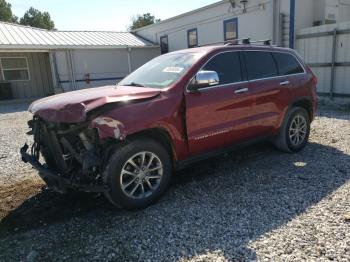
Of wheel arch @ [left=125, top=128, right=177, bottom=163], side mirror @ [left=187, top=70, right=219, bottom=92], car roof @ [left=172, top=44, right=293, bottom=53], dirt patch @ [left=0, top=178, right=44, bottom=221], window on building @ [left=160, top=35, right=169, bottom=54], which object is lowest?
dirt patch @ [left=0, top=178, right=44, bottom=221]

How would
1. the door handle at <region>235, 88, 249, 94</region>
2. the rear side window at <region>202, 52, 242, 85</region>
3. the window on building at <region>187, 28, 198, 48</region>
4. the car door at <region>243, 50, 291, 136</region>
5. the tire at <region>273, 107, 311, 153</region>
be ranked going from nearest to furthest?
1. the rear side window at <region>202, 52, 242, 85</region>
2. the door handle at <region>235, 88, 249, 94</region>
3. the car door at <region>243, 50, 291, 136</region>
4. the tire at <region>273, 107, 311, 153</region>
5. the window on building at <region>187, 28, 198, 48</region>

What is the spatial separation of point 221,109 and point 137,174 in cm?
150

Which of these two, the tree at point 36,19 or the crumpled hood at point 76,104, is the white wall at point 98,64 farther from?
the tree at point 36,19

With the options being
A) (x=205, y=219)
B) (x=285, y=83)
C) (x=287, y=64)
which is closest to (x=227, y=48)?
(x=285, y=83)

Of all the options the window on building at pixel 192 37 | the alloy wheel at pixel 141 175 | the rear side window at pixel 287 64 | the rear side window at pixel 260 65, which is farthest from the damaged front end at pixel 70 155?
the window on building at pixel 192 37

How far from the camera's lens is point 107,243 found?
324 cm

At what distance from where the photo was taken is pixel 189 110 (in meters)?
4.11

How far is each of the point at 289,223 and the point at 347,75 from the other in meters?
9.12

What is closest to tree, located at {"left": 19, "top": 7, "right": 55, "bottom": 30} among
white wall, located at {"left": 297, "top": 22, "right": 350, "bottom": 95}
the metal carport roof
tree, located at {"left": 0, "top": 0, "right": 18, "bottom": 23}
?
tree, located at {"left": 0, "top": 0, "right": 18, "bottom": 23}

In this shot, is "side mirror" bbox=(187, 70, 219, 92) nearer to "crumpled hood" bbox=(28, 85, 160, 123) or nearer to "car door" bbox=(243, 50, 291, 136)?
"crumpled hood" bbox=(28, 85, 160, 123)

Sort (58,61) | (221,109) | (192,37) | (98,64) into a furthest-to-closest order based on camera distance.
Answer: (98,64) < (58,61) < (192,37) < (221,109)

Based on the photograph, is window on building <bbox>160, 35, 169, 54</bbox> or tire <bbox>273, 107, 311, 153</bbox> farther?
window on building <bbox>160, 35, 169, 54</bbox>

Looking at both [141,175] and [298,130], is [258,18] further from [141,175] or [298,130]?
[141,175]

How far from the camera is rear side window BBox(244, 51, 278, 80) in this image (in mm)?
5020
